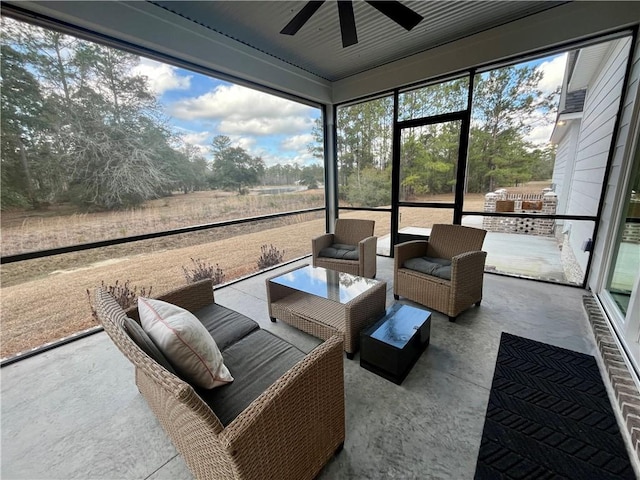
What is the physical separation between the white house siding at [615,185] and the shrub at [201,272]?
14.5ft

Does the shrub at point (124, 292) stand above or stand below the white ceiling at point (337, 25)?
below

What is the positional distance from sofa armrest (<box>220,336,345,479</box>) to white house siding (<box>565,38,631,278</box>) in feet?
11.7

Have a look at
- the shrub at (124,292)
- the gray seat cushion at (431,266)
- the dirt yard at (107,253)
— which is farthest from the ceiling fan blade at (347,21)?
the shrub at (124,292)

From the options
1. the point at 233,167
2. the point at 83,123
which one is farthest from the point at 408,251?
the point at 83,123

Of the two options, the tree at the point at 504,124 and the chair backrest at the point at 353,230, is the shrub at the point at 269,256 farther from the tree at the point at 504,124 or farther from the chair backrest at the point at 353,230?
the tree at the point at 504,124

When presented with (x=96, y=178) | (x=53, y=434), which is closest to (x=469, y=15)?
(x=96, y=178)

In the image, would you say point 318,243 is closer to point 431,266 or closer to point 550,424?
point 431,266

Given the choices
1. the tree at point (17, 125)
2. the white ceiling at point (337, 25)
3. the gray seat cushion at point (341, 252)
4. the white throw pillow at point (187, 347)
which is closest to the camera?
the white throw pillow at point (187, 347)

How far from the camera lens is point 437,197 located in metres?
3.83

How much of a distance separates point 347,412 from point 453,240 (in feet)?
7.18

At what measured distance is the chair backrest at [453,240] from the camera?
9.00 feet

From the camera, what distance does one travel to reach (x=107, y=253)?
255cm

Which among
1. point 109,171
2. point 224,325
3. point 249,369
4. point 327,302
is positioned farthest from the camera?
point 109,171

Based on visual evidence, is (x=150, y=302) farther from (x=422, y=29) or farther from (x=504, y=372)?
(x=422, y=29)
